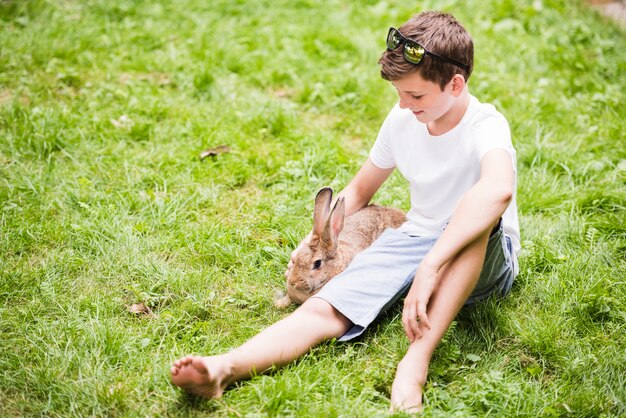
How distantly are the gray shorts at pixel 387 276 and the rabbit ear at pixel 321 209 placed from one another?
0.81 ft

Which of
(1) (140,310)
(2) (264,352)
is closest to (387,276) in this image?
(2) (264,352)

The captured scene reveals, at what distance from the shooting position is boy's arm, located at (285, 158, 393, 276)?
3.52m

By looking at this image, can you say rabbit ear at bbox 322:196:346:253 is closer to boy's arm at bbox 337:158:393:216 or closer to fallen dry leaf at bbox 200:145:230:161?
boy's arm at bbox 337:158:393:216

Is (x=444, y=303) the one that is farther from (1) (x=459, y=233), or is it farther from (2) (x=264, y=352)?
(2) (x=264, y=352)

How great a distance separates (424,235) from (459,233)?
0.58 meters

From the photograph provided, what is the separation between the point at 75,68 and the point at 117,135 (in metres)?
1.18

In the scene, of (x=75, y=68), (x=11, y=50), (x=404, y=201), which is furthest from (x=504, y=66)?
(x=11, y=50)

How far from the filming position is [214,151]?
14.9 ft

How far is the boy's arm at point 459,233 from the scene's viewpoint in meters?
2.66

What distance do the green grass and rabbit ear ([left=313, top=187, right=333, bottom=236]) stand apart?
0.46 meters

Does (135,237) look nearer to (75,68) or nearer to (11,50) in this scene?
(75,68)

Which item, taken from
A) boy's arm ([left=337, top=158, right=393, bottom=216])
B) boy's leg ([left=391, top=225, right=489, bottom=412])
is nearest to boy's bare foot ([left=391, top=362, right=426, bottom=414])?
boy's leg ([left=391, top=225, right=489, bottom=412])

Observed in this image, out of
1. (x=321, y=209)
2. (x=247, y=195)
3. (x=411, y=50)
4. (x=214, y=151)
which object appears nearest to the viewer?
(x=411, y=50)

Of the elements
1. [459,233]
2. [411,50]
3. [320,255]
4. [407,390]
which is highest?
[411,50]
